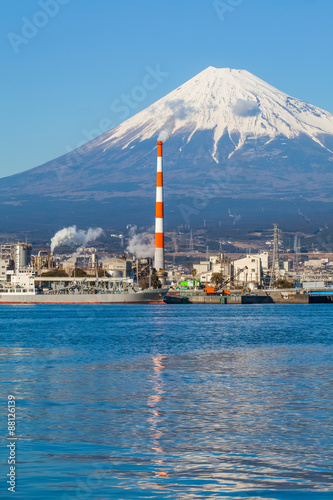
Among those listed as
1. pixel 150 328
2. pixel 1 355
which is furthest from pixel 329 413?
pixel 150 328

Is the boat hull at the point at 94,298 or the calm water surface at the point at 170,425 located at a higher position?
the boat hull at the point at 94,298

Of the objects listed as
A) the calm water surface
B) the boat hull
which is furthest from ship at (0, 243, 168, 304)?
the calm water surface

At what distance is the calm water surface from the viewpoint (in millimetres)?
11852

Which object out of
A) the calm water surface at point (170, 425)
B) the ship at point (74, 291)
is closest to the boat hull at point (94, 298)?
the ship at point (74, 291)

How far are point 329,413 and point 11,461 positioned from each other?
23.5 feet

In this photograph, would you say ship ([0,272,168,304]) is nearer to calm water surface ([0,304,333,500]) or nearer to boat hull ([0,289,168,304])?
boat hull ([0,289,168,304])

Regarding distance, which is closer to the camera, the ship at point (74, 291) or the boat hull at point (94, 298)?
the boat hull at point (94, 298)

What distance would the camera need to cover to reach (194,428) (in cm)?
1586

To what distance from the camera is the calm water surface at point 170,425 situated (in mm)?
11852

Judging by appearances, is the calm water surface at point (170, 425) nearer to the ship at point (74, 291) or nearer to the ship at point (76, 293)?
the ship at point (76, 293)

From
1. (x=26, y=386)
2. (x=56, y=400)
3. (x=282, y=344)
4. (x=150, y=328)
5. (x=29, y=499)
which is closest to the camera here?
(x=29, y=499)

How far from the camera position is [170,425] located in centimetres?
1628

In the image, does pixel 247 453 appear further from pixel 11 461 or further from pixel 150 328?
pixel 150 328

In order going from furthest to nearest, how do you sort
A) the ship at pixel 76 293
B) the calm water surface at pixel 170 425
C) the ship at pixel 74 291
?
the ship at pixel 74 291, the ship at pixel 76 293, the calm water surface at pixel 170 425
